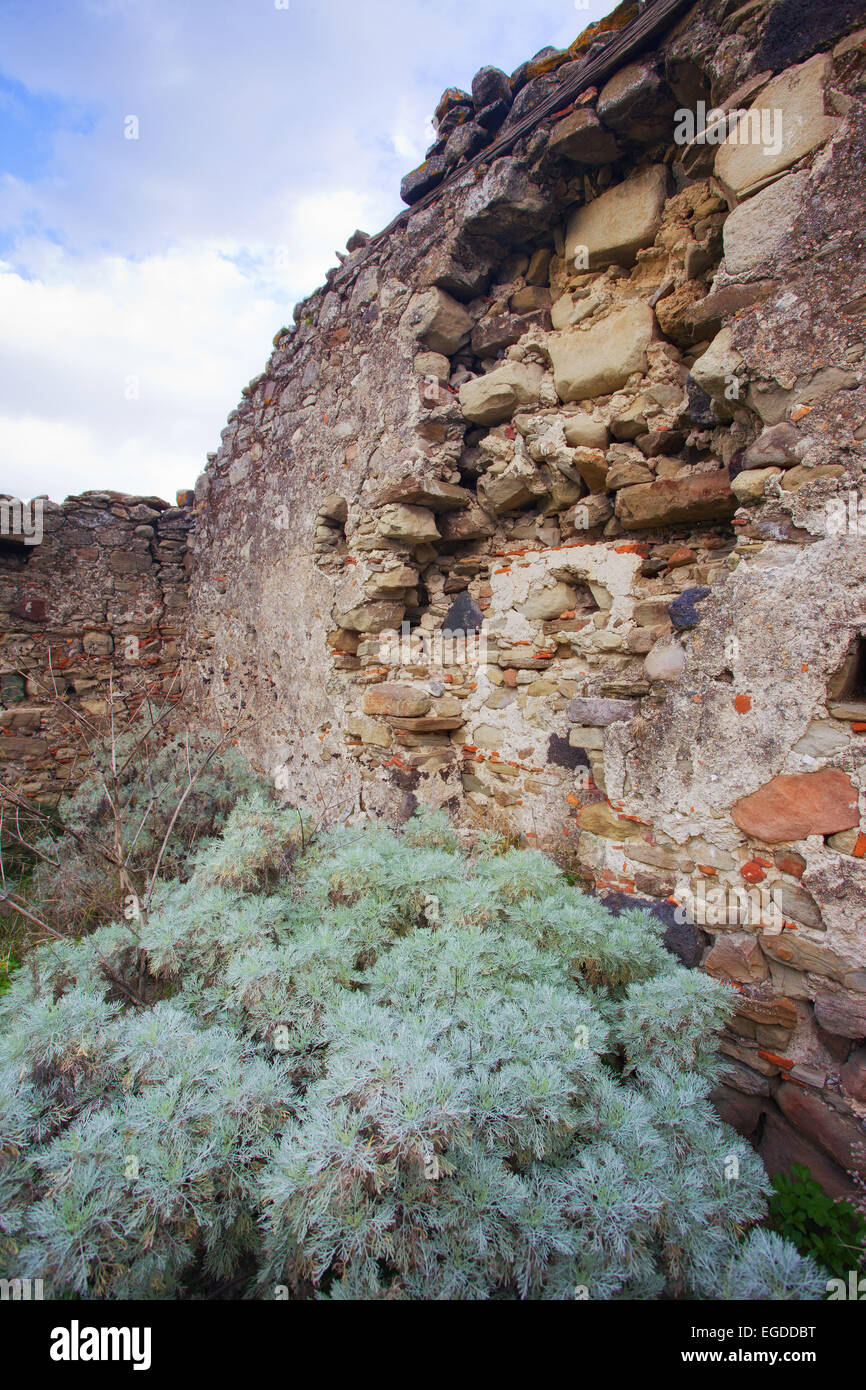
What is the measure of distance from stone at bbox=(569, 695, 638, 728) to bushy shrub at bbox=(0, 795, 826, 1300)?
85cm

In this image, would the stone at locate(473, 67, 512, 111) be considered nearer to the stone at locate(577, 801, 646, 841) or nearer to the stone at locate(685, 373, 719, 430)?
the stone at locate(685, 373, 719, 430)

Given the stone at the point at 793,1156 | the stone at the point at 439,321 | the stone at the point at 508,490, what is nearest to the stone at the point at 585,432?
the stone at the point at 508,490

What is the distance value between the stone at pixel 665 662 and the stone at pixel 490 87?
301cm

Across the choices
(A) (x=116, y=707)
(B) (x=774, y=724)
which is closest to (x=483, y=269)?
(B) (x=774, y=724)

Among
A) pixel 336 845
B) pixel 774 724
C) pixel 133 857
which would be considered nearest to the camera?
pixel 774 724

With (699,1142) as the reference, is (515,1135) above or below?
above

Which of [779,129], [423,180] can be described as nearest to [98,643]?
[423,180]

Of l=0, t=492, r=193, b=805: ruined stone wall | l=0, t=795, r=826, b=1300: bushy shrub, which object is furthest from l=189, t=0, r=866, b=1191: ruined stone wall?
l=0, t=492, r=193, b=805: ruined stone wall

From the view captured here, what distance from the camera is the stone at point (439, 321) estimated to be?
10.8 feet

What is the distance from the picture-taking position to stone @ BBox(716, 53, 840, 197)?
186 cm

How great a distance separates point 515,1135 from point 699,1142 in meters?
0.54

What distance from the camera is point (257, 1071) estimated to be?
1.49 meters
